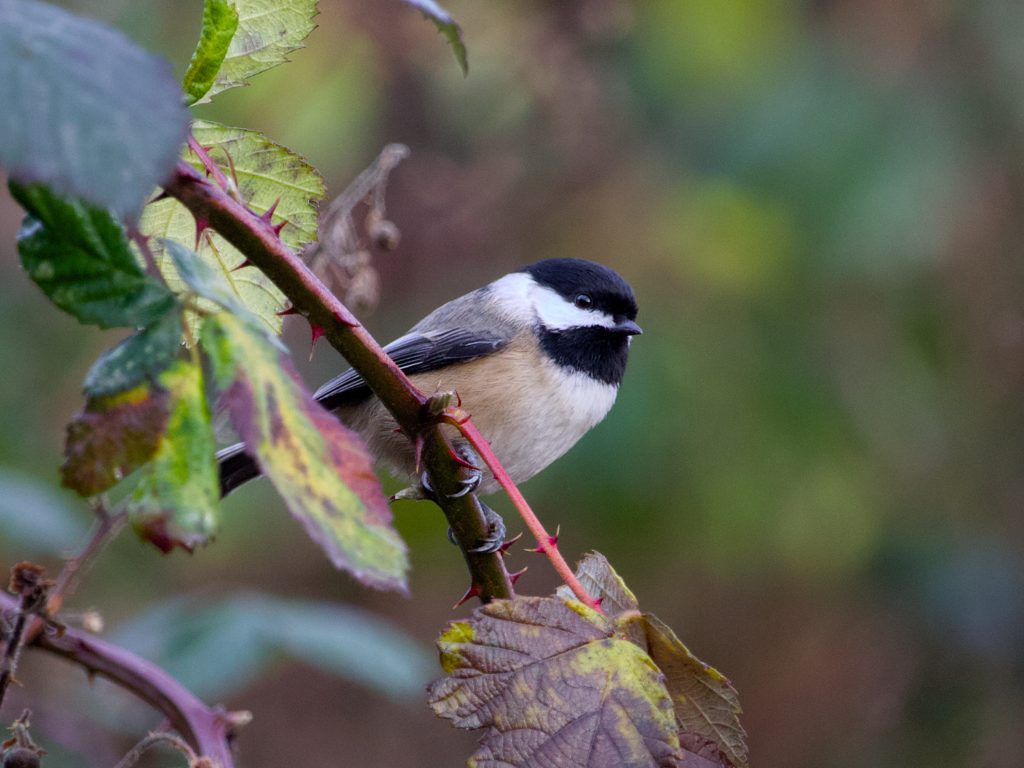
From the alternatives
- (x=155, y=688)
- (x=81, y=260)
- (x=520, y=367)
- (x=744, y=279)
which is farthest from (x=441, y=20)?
(x=744, y=279)

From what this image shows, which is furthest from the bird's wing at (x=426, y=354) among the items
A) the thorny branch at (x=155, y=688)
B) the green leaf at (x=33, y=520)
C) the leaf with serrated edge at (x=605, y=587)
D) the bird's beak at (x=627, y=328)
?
the leaf with serrated edge at (x=605, y=587)

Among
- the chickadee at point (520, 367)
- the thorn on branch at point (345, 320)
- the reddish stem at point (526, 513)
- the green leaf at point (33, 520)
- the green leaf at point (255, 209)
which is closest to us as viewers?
the thorn on branch at point (345, 320)

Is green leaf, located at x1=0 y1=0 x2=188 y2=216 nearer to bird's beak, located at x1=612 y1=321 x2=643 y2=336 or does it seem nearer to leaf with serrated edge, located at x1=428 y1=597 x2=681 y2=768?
leaf with serrated edge, located at x1=428 y1=597 x2=681 y2=768

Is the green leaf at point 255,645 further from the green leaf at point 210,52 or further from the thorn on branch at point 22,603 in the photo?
the green leaf at point 210,52

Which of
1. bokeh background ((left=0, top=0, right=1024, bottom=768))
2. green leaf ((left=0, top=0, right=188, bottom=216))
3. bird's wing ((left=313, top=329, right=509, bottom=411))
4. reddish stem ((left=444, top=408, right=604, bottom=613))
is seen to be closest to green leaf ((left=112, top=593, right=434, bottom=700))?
bird's wing ((left=313, top=329, right=509, bottom=411))

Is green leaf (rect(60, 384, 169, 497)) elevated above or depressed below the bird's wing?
above

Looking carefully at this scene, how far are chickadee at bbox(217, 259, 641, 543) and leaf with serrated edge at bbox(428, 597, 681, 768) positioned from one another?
4.55ft

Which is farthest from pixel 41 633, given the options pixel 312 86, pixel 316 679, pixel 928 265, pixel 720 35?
pixel 316 679

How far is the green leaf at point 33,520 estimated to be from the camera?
92.1 inches

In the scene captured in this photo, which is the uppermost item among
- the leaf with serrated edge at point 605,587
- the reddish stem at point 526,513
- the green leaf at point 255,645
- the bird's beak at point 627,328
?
the reddish stem at point 526,513

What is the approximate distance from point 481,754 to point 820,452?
3008 millimetres

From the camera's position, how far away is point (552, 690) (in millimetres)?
1045

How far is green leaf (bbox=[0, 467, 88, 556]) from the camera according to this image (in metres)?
2.34

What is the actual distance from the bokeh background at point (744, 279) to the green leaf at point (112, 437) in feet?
8.98
